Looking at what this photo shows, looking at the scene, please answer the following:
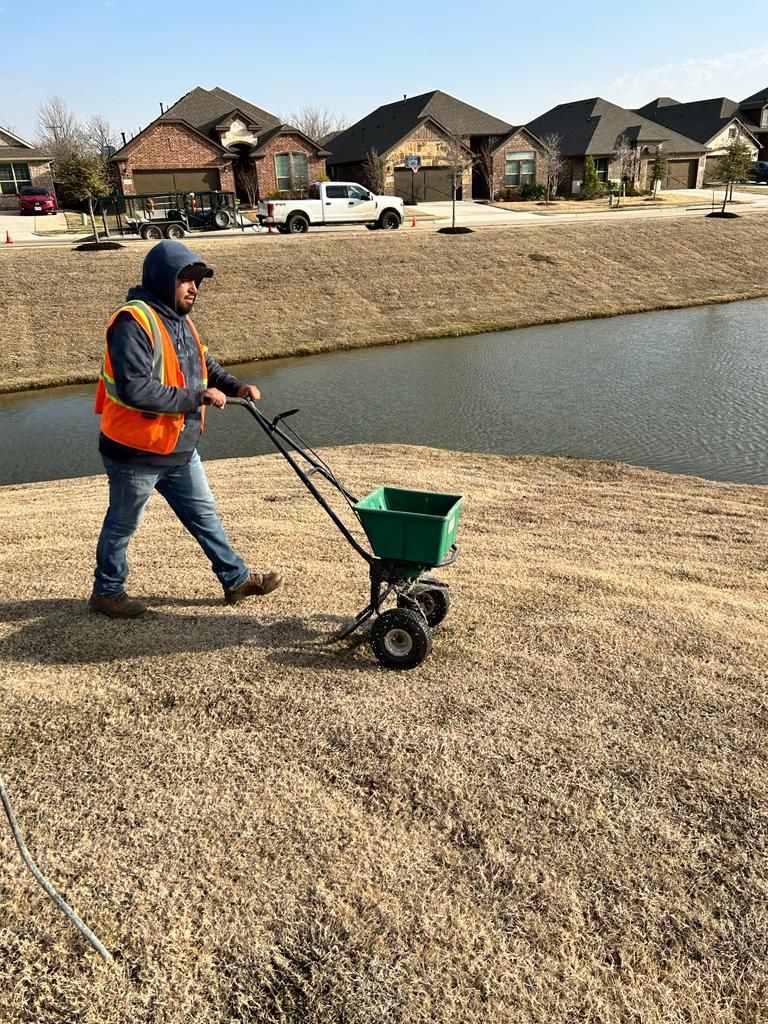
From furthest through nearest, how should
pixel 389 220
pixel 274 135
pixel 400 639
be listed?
pixel 274 135 < pixel 389 220 < pixel 400 639

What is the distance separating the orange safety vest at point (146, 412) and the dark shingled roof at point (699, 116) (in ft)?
224

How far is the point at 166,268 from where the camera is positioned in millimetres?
4172

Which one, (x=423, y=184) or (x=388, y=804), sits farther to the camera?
(x=423, y=184)

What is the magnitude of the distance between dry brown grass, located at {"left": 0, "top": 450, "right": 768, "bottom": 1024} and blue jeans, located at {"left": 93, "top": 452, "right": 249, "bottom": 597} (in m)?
0.35

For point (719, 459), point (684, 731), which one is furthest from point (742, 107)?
point (684, 731)

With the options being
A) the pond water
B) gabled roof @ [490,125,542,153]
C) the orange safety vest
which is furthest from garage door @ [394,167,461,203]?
the orange safety vest

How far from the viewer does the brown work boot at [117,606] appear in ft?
16.0

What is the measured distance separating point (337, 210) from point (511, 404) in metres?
20.8

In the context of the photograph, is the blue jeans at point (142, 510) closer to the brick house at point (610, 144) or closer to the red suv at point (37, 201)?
the red suv at point (37, 201)

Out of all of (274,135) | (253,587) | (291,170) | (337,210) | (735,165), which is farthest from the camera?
(291,170)

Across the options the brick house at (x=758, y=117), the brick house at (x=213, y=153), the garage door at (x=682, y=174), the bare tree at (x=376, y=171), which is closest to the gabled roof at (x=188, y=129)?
the brick house at (x=213, y=153)

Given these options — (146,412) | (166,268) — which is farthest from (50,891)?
(166,268)

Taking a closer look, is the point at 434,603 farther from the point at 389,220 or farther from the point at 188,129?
the point at 188,129

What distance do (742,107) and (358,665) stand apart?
81194mm
